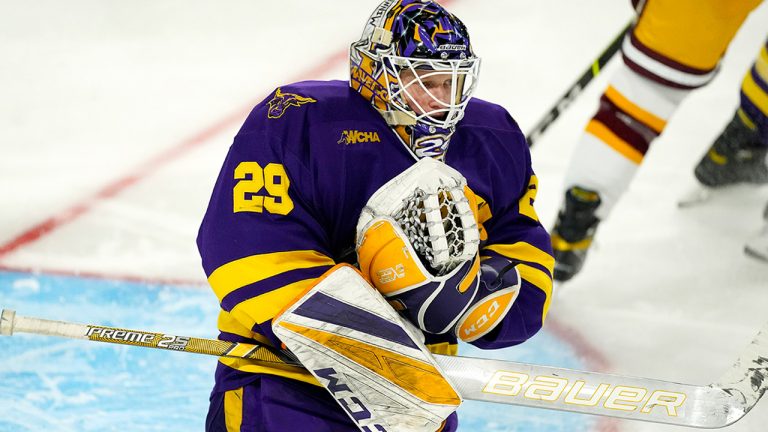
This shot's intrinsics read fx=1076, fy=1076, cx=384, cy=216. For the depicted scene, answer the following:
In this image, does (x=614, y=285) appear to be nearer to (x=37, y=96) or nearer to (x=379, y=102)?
(x=379, y=102)

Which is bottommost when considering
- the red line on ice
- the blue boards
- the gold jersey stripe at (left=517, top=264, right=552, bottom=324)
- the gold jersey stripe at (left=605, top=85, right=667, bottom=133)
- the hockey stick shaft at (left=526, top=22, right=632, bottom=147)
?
the red line on ice

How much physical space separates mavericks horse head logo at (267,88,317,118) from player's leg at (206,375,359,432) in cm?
43

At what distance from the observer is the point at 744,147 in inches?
135

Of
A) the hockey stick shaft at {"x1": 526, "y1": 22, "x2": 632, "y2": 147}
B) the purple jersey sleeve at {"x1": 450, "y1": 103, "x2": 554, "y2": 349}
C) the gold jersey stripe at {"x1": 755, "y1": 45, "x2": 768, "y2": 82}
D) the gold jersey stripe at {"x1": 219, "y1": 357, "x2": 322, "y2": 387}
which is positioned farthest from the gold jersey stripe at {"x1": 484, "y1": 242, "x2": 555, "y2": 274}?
the gold jersey stripe at {"x1": 755, "y1": 45, "x2": 768, "y2": 82}

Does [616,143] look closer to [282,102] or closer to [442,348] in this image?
[442,348]

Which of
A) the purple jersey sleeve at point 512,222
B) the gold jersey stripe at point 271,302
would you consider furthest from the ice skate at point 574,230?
the gold jersey stripe at point 271,302

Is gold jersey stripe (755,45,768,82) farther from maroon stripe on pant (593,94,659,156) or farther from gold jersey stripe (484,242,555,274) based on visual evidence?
gold jersey stripe (484,242,555,274)

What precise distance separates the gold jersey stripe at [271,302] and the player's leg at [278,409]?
144mm

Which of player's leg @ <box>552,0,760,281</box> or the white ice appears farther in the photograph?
the white ice

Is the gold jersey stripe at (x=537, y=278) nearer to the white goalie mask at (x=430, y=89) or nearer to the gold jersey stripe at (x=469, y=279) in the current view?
the gold jersey stripe at (x=469, y=279)

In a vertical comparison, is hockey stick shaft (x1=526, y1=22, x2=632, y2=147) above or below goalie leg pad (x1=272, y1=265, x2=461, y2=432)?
below

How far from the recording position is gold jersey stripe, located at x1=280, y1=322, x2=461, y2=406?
63.6 inches

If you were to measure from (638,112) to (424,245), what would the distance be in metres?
1.35

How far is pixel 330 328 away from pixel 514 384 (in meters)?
0.36
